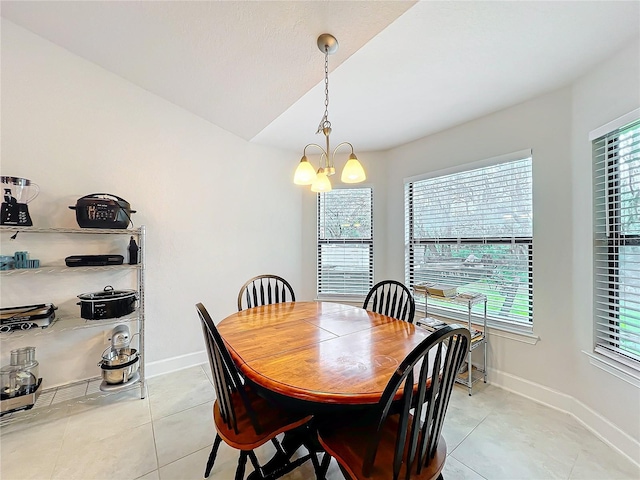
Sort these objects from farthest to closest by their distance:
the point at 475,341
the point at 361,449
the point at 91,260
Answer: the point at 475,341
the point at 91,260
the point at 361,449

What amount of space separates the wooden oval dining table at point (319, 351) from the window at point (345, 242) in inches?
59.5

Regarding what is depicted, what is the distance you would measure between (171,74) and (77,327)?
84.6 inches

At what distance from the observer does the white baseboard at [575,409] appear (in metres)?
1.67

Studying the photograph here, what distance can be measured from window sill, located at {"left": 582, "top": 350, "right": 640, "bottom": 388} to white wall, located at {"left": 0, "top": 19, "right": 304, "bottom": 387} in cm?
293

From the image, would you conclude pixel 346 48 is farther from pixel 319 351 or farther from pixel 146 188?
pixel 146 188

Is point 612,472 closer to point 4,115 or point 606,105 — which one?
point 606,105

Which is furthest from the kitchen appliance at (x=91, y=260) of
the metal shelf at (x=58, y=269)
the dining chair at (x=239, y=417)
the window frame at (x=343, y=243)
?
the window frame at (x=343, y=243)

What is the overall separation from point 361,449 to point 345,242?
2720 mm

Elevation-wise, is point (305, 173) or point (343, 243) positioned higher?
point (305, 173)

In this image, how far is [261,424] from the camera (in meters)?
1.31

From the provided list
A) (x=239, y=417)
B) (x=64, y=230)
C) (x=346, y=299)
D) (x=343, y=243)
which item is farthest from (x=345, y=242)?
(x=64, y=230)

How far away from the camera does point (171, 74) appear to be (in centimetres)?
224

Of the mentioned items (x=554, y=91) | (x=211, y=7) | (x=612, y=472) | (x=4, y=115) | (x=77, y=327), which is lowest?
(x=612, y=472)

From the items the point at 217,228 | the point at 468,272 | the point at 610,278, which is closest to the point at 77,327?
the point at 217,228
